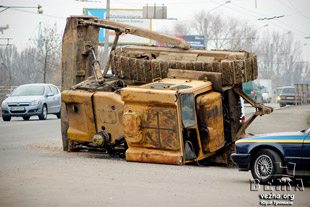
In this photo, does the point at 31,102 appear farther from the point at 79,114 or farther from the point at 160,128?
the point at 160,128

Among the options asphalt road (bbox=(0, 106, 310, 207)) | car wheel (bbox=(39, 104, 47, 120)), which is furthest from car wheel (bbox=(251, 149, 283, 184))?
car wheel (bbox=(39, 104, 47, 120))

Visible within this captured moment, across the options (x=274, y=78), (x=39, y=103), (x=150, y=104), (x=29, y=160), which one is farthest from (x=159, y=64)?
(x=274, y=78)

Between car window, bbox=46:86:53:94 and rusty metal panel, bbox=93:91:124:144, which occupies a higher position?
rusty metal panel, bbox=93:91:124:144

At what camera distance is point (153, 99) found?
12.0m

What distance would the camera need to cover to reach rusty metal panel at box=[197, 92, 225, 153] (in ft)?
40.3

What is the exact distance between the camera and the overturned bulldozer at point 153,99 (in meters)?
12.0

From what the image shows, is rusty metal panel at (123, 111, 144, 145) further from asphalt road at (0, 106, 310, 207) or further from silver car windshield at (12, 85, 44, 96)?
silver car windshield at (12, 85, 44, 96)

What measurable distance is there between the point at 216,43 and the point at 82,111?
2944 inches

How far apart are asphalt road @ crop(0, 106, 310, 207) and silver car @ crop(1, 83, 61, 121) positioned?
13844 millimetres

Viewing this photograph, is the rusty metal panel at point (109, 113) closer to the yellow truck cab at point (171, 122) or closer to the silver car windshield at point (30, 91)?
the yellow truck cab at point (171, 122)

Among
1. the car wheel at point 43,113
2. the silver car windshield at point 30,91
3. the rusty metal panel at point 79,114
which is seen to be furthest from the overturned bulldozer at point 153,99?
the silver car windshield at point 30,91

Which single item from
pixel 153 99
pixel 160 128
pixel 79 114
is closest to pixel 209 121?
pixel 160 128

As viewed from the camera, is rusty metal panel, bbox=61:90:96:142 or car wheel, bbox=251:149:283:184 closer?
car wheel, bbox=251:149:283:184

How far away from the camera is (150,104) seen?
12.1 m
